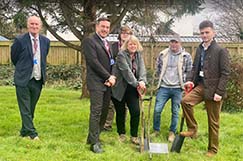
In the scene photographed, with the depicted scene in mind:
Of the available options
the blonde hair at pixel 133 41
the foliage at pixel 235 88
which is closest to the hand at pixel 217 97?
the blonde hair at pixel 133 41

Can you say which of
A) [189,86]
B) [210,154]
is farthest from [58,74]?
[210,154]

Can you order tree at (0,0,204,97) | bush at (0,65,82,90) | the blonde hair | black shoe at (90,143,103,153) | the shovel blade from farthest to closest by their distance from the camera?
bush at (0,65,82,90) < tree at (0,0,204,97) < the blonde hair < the shovel blade < black shoe at (90,143,103,153)

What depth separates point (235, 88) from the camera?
9938 mm

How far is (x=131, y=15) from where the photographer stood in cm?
1188

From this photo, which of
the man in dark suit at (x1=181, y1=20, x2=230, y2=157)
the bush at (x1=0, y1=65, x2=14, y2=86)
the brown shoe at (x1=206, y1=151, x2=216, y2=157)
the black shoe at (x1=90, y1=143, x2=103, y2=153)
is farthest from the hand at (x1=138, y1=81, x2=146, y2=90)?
the bush at (x1=0, y1=65, x2=14, y2=86)

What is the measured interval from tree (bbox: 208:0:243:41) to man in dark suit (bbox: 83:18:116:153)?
17403 millimetres

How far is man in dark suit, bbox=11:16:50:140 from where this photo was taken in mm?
6090

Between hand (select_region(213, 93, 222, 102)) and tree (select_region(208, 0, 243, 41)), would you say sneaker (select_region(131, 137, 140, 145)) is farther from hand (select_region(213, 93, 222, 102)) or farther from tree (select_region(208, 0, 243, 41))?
tree (select_region(208, 0, 243, 41))

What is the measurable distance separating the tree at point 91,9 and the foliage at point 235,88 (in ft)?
5.58

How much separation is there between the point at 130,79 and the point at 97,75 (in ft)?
1.61

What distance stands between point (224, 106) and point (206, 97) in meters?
4.69

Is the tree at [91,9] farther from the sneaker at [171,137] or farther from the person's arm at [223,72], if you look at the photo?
the person's arm at [223,72]

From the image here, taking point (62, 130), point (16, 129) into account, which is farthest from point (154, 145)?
point (16, 129)

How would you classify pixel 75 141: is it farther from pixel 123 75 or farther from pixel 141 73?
pixel 141 73
